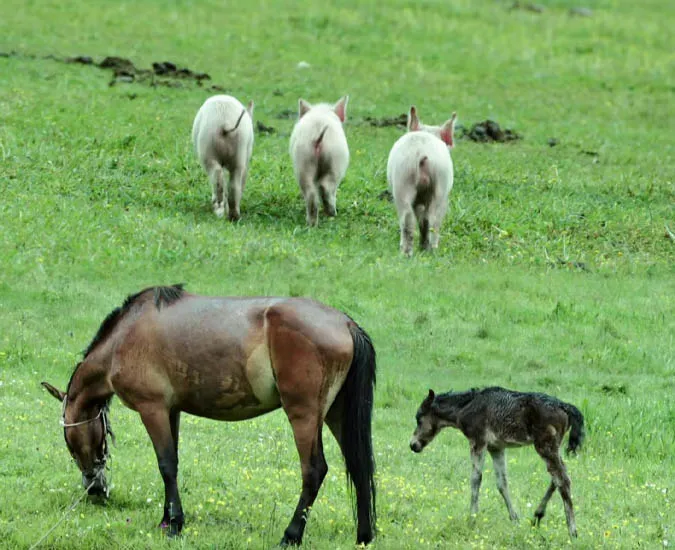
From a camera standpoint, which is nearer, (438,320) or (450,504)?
(450,504)

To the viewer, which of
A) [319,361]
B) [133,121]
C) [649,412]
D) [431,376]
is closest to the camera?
[319,361]

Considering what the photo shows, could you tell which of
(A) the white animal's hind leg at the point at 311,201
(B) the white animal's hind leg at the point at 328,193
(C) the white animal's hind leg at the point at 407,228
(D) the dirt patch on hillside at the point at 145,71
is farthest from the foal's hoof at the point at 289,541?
(D) the dirt patch on hillside at the point at 145,71

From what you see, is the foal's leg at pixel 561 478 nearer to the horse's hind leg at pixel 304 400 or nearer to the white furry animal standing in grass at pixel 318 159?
the horse's hind leg at pixel 304 400

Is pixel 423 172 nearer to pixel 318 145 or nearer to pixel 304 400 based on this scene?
pixel 318 145

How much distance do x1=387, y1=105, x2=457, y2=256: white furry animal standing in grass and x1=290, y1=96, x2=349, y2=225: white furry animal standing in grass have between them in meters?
1.22

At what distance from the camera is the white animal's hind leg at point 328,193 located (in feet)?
59.9

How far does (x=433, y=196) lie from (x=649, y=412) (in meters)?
6.09

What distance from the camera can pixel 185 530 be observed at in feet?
25.8

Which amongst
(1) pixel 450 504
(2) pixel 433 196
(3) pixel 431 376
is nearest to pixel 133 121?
(2) pixel 433 196

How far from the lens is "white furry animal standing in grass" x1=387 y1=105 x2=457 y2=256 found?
1670cm

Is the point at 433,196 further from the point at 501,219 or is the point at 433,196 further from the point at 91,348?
the point at 91,348

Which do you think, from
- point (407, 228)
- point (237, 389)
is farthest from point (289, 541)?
point (407, 228)

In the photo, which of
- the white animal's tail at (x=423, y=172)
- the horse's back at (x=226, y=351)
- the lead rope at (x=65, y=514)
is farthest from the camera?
the white animal's tail at (x=423, y=172)

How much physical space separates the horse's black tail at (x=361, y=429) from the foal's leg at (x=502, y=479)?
103 centimetres
